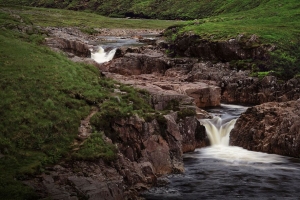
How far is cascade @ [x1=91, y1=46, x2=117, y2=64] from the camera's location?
6372 cm

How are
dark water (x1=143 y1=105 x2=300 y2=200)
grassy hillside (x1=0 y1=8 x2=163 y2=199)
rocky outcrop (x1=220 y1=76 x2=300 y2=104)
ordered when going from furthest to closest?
1. rocky outcrop (x1=220 y1=76 x2=300 y2=104)
2. dark water (x1=143 y1=105 x2=300 y2=200)
3. grassy hillside (x1=0 y1=8 x2=163 y2=199)

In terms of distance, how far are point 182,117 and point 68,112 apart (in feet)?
32.8

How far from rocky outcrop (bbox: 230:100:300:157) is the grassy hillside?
8.81 metres

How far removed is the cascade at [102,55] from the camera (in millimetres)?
63719

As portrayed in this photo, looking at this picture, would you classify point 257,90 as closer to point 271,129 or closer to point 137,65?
point 137,65

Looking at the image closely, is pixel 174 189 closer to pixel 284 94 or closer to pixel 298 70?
pixel 284 94

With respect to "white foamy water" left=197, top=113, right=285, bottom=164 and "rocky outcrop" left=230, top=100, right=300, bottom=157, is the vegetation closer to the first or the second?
"white foamy water" left=197, top=113, right=285, bottom=164

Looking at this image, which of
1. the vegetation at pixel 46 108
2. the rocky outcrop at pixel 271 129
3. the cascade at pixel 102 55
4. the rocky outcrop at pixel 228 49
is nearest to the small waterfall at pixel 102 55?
the cascade at pixel 102 55

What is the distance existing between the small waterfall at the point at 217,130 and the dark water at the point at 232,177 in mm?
1625

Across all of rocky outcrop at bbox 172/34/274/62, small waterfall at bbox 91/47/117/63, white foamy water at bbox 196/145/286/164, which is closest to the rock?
rocky outcrop at bbox 172/34/274/62

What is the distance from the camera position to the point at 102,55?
65562mm

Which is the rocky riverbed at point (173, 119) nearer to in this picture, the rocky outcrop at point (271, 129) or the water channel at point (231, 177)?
the rocky outcrop at point (271, 129)

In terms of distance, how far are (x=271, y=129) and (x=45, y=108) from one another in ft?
57.5

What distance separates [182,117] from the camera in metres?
32.9
